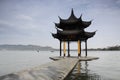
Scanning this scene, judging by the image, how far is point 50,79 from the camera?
10.5m

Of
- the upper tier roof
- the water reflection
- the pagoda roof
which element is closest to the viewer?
the water reflection

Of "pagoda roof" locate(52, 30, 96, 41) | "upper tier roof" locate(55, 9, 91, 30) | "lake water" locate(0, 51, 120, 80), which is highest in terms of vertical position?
"upper tier roof" locate(55, 9, 91, 30)

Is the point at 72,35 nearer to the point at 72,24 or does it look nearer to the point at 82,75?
the point at 72,24

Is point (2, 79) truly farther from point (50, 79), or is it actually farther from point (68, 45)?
point (68, 45)

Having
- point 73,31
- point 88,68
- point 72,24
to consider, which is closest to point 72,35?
point 73,31

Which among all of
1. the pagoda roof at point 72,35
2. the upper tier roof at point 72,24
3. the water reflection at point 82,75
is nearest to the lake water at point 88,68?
the water reflection at point 82,75

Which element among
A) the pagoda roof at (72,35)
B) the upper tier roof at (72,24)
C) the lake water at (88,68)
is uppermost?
the upper tier roof at (72,24)

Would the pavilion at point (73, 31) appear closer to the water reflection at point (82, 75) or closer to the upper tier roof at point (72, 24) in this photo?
the upper tier roof at point (72, 24)

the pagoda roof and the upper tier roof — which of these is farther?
the upper tier roof

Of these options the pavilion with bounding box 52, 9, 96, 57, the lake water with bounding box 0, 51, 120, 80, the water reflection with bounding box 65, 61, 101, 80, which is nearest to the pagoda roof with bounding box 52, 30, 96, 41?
the pavilion with bounding box 52, 9, 96, 57

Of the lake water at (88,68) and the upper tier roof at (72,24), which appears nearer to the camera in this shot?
the lake water at (88,68)

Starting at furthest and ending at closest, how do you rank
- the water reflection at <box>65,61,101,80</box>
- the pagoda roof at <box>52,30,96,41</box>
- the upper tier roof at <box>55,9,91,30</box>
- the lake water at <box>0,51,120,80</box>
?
1. the upper tier roof at <box>55,9,91,30</box>
2. the pagoda roof at <box>52,30,96,41</box>
3. the lake water at <box>0,51,120,80</box>
4. the water reflection at <box>65,61,101,80</box>

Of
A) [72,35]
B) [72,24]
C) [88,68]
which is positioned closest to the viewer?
[88,68]

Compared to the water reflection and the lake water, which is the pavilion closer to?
the lake water
